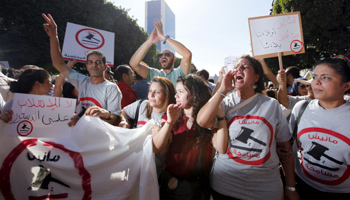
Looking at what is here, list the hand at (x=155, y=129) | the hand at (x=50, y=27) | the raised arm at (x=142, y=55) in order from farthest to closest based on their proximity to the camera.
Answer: the raised arm at (x=142, y=55), the hand at (x=50, y=27), the hand at (x=155, y=129)

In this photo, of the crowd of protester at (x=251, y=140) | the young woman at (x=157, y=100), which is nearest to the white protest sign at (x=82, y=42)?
the crowd of protester at (x=251, y=140)

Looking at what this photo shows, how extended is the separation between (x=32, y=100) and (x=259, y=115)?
6.30 ft

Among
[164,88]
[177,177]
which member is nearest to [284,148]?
[177,177]

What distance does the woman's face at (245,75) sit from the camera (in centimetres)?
164

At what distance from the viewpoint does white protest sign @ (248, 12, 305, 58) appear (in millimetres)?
2764

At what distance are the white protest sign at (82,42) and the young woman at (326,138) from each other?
3252 millimetres

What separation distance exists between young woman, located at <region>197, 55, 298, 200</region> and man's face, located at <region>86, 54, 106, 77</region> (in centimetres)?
160

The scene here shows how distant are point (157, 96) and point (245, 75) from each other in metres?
0.84

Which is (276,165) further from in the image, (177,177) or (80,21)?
(80,21)

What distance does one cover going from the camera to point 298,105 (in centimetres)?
179

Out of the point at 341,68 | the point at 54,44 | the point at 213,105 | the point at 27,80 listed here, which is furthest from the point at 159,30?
the point at 341,68

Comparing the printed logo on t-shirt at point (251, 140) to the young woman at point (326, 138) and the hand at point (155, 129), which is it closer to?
the young woman at point (326, 138)

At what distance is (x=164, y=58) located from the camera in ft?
9.85

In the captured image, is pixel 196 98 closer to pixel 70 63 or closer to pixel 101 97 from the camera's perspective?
pixel 101 97
